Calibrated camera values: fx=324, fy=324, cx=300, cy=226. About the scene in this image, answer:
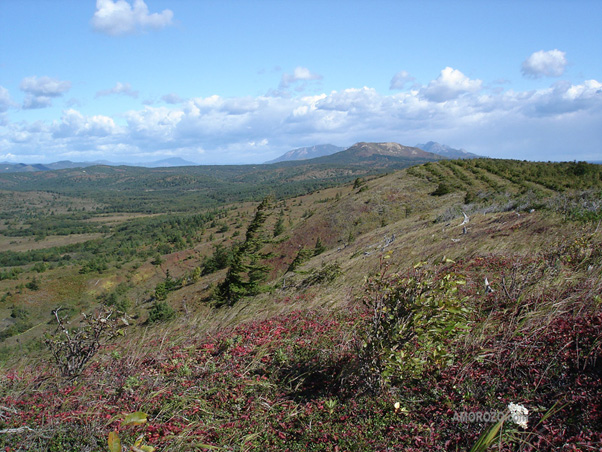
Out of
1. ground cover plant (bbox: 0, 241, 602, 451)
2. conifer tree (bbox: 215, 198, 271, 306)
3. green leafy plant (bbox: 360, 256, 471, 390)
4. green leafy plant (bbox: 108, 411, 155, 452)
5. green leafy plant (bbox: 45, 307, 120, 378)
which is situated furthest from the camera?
conifer tree (bbox: 215, 198, 271, 306)

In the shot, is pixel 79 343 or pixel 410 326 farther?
pixel 79 343

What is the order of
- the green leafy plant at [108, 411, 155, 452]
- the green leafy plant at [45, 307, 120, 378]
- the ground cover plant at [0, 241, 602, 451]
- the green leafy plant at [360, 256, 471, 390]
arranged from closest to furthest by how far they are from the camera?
the green leafy plant at [108, 411, 155, 452]
the ground cover plant at [0, 241, 602, 451]
the green leafy plant at [360, 256, 471, 390]
the green leafy plant at [45, 307, 120, 378]

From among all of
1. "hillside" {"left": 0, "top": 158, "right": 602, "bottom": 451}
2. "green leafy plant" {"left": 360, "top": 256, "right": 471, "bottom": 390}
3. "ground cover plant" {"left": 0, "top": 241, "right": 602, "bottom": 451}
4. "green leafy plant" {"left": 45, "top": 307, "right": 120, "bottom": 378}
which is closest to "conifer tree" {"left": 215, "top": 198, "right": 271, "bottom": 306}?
"hillside" {"left": 0, "top": 158, "right": 602, "bottom": 451}

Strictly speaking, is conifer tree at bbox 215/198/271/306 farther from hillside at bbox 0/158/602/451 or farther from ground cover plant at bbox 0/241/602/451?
ground cover plant at bbox 0/241/602/451

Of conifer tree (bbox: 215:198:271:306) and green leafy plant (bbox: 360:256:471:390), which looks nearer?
green leafy plant (bbox: 360:256:471:390)

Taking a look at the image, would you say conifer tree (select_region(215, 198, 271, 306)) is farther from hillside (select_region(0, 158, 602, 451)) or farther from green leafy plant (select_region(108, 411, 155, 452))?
green leafy plant (select_region(108, 411, 155, 452))

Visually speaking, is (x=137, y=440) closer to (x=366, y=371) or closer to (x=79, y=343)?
(x=366, y=371)

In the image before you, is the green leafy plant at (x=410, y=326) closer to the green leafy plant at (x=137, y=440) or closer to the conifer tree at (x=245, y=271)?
the green leafy plant at (x=137, y=440)

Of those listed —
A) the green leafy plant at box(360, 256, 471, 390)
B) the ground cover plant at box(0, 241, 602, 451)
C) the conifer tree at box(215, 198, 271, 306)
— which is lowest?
the conifer tree at box(215, 198, 271, 306)

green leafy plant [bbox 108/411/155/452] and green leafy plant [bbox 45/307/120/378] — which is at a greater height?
green leafy plant [bbox 108/411/155/452]

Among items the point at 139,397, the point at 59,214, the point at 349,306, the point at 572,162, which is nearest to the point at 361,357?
the point at 139,397

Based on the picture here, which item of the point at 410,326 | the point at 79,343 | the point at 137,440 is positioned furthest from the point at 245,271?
the point at 137,440

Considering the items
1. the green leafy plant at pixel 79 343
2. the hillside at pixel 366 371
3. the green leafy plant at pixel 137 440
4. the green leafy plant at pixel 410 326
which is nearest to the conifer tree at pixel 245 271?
the hillside at pixel 366 371

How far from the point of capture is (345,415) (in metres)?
3.23
